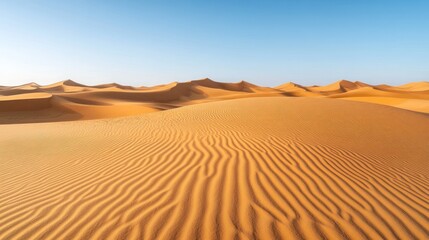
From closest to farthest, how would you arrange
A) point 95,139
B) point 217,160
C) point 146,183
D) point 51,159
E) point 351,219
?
1. point 351,219
2. point 146,183
3. point 217,160
4. point 51,159
5. point 95,139

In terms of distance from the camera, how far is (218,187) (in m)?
3.54

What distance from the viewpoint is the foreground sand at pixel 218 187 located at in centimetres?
266

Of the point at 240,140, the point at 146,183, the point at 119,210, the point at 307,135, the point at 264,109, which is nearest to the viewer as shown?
the point at 119,210

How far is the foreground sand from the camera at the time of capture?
266cm

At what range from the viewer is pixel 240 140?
21.1ft

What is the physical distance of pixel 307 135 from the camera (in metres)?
7.09

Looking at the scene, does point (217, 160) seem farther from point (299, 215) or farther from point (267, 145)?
point (299, 215)

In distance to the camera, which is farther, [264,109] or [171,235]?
[264,109]

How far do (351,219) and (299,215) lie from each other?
59cm

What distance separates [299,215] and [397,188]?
84.4 inches

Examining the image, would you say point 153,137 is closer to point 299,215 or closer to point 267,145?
point 267,145

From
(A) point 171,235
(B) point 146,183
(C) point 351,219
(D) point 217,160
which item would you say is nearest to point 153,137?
(D) point 217,160

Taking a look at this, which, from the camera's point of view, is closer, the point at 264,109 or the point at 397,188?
the point at 397,188

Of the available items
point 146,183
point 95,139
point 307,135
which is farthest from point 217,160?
point 95,139
